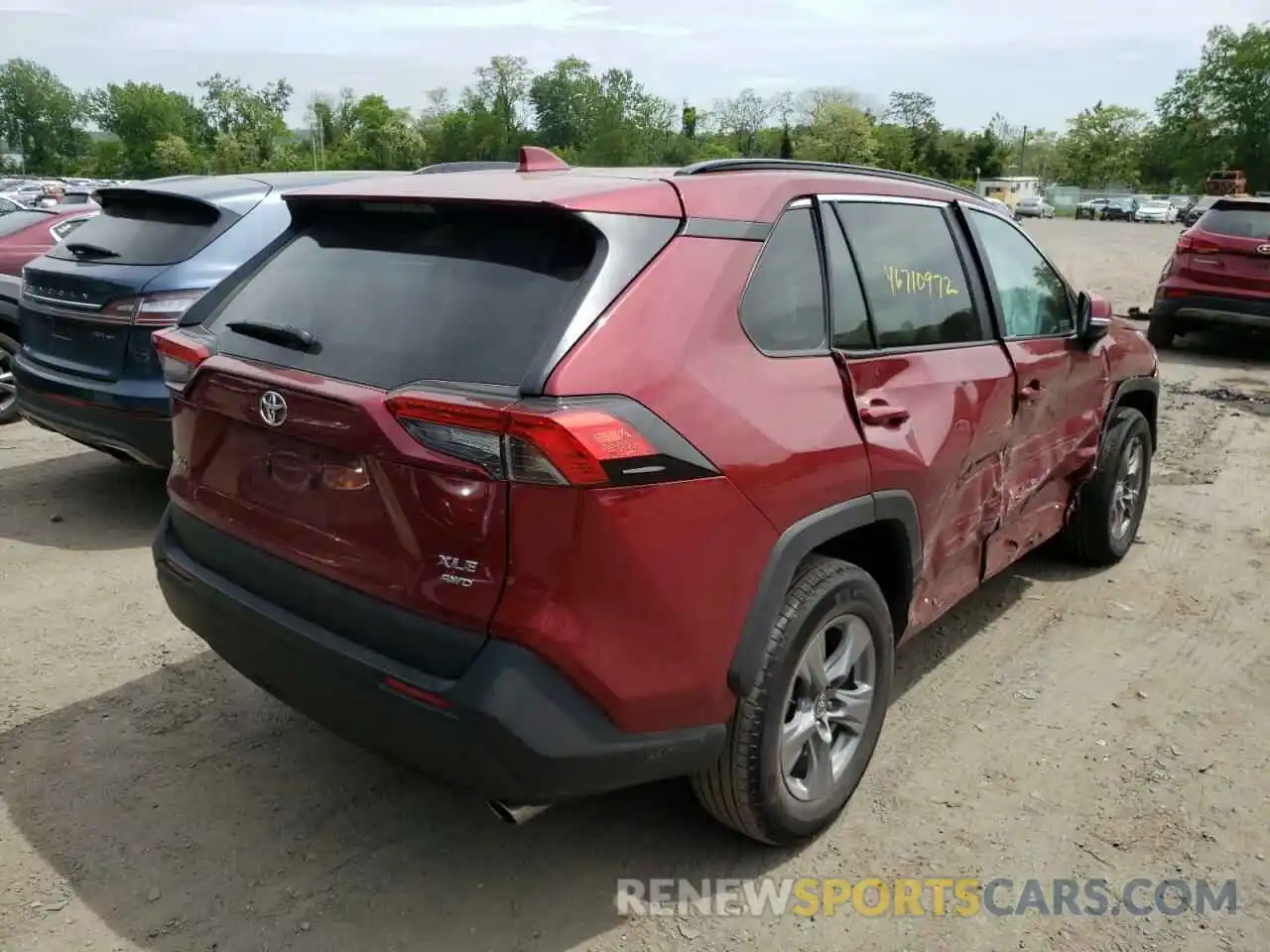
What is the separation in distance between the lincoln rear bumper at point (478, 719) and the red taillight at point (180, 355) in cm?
73

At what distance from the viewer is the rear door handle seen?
9.25ft

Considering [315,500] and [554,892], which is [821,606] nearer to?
[554,892]

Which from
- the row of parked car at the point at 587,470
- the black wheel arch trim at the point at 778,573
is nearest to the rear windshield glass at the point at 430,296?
the row of parked car at the point at 587,470

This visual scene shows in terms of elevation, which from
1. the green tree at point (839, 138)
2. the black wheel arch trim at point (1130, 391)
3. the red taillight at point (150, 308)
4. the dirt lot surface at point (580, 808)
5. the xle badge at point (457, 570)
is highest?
the green tree at point (839, 138)

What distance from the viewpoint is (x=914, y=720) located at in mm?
3586

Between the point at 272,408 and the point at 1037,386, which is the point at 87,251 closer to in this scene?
the point at 272,408

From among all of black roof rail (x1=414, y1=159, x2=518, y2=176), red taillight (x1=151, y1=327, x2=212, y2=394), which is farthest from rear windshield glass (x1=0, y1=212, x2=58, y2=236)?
red taillight (x1=151, y1=327, x2=212, y2=394)

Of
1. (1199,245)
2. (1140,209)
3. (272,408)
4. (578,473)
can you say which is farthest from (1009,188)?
(578,473)

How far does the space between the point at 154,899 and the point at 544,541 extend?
1506 mm

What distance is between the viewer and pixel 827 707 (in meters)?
2.89

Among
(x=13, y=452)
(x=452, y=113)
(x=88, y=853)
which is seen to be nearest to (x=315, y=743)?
(x=88, y=853)

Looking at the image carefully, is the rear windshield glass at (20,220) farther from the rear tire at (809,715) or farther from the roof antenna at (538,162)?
the rear tire at (809,715)

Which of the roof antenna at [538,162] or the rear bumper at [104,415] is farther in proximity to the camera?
the rear bumper at [104,415]

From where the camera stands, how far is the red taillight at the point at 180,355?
9.27 ft
